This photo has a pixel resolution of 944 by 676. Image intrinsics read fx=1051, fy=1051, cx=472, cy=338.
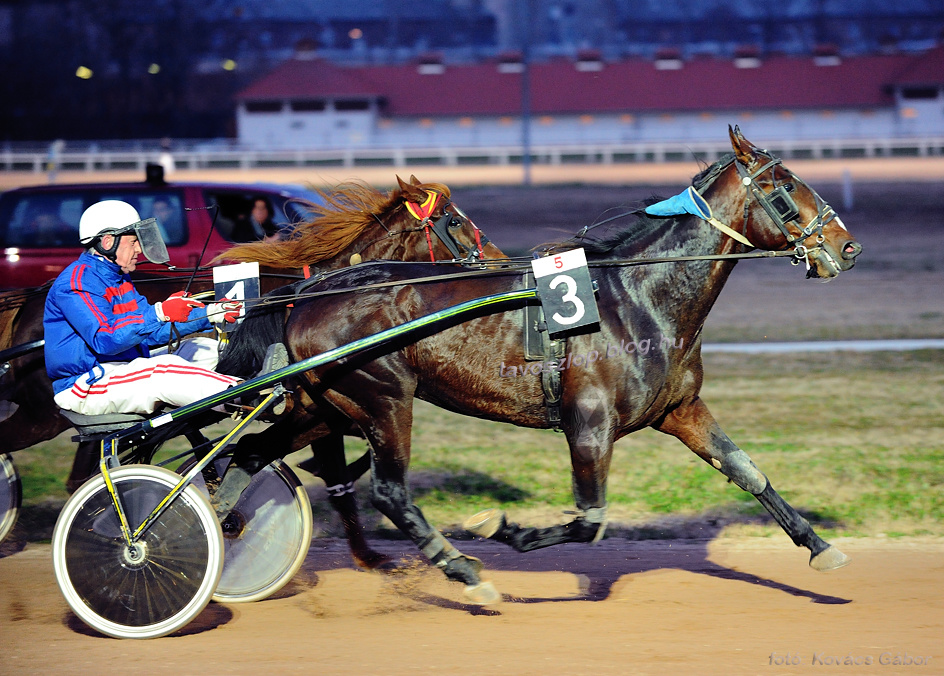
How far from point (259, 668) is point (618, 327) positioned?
206 centimetres

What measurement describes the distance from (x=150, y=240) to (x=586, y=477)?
6.94 feet

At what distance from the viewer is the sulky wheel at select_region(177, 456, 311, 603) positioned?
5020 mm

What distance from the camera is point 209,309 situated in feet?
15.5

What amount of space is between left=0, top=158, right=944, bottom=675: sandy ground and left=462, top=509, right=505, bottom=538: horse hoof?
397mm

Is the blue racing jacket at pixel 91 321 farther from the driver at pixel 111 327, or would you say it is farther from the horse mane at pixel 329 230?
the horse mane at pixel 329 230

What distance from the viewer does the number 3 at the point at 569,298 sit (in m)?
4.52

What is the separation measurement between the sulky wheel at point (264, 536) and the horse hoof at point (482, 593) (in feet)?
3.17

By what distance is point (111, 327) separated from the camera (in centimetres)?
439

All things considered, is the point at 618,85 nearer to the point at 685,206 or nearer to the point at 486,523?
the point at 685,206

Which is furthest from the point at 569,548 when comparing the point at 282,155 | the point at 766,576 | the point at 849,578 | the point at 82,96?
the point at 82,96

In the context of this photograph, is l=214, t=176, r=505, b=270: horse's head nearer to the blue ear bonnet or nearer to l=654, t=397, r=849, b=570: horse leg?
the blue ear bonnet

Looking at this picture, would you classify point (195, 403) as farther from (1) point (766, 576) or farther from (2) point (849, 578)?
(2) point (849, 578)

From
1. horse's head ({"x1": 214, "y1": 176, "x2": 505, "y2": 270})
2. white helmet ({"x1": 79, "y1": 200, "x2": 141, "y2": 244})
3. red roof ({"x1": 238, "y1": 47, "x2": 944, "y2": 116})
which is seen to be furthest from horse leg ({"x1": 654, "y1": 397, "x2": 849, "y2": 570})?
red roof ({"x1": 238, "y1": 47, "x2": 944, "y2": 116})

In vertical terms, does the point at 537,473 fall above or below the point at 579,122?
above
